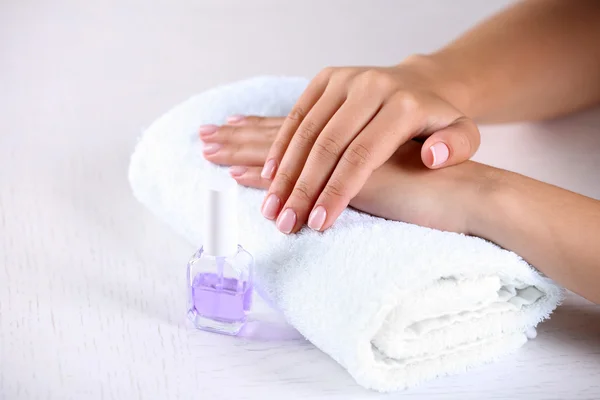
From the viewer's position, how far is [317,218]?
100 cm

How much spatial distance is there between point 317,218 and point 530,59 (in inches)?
22.2

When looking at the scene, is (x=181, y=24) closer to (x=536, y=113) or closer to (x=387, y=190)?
(x=536, y=113)

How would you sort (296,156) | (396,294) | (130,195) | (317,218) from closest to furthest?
(396,294) → (317,218) → (296,156) → (130,195)

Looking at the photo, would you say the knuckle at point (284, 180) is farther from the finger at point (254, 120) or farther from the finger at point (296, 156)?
the finger at point (254, 120)

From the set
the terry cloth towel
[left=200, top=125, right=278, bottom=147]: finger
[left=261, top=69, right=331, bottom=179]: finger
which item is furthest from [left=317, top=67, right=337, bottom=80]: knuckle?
the terry cloth towel

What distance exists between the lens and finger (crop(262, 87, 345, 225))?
41.7 inches

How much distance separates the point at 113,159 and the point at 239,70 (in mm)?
436

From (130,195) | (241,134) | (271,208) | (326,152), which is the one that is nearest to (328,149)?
(326,152)

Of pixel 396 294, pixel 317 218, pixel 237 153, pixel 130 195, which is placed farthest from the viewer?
pixel 130 195

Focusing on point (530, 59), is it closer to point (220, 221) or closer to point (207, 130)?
point (207, 130)

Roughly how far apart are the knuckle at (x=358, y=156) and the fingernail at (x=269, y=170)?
0.37 feet

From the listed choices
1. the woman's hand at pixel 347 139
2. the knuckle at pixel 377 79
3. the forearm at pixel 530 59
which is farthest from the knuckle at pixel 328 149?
the forearm at pixel 530 59

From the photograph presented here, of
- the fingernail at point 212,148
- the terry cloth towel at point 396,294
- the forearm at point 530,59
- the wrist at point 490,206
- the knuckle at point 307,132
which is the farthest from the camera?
Result: the forearm at point 530,59

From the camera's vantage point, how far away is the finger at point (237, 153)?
1193mm
